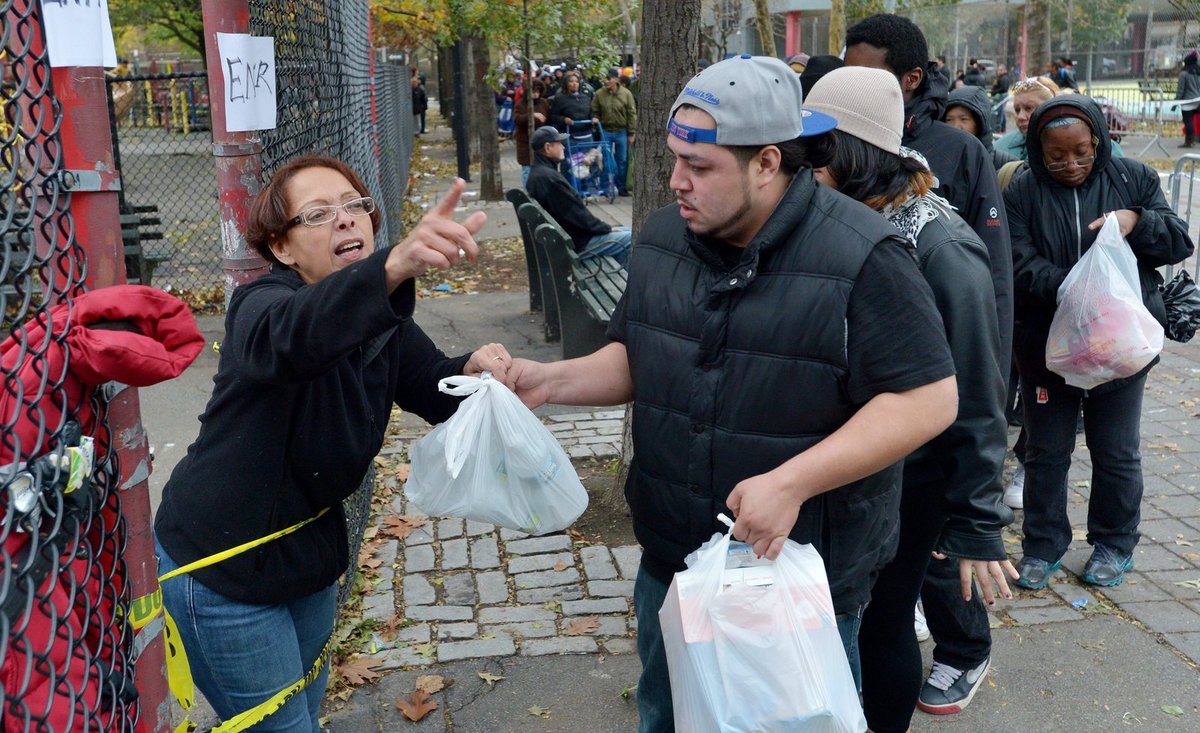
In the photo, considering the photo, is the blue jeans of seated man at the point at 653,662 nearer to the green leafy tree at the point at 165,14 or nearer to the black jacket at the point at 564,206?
the black jacket at the point at 564,206

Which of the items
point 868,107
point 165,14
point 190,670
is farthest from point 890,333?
point 165,14

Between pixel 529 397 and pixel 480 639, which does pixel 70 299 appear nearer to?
pixel 529 397

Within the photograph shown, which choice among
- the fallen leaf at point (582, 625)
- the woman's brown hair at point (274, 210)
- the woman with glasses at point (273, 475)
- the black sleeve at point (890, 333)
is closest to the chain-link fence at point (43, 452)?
the woman with glasses at point (273, 475)

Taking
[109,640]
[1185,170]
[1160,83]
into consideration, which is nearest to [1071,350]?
[109,640]

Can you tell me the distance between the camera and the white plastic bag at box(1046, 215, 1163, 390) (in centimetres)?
428

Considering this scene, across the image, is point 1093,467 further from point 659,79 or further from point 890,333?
point 890,333

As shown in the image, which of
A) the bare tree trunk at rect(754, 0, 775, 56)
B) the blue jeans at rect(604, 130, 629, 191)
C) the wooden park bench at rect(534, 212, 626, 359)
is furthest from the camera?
the blue jeans at rect(604, 130, 629, 191)

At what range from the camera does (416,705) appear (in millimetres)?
3775

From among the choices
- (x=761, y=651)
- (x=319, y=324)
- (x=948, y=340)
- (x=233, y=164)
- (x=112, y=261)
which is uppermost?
(x=233, y=164)

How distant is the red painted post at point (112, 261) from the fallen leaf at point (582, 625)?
2.17 metres

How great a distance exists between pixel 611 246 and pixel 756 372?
20.1 feet

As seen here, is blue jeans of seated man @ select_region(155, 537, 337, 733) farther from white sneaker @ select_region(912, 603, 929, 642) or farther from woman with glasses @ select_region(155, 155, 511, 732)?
white sneaker @ select_region(912, 603, 929, 642)

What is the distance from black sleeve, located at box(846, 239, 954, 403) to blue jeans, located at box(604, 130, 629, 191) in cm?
1569

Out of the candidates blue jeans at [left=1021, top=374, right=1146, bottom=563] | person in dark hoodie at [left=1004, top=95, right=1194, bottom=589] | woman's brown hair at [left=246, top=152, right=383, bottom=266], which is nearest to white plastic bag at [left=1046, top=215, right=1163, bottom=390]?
person in dark hoodie at [left=1004, top=95, right=1194, bottom=589]
